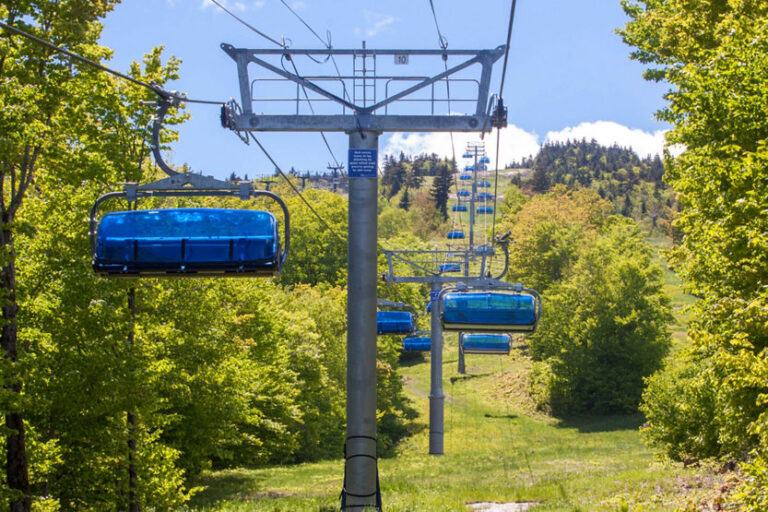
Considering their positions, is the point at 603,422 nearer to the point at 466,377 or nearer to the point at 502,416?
the point at 502,416

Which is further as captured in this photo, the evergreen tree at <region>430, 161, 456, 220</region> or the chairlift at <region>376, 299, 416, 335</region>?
the evergreen tree at <region>430, 161, 456, 220</region>

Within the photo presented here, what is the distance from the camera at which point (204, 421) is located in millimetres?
27297

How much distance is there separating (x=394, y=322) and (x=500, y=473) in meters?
6.96

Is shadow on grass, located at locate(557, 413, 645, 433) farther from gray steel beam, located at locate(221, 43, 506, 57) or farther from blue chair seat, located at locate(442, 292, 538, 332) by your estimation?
gray steel beam, located at locate(221, 43, 506, 57)

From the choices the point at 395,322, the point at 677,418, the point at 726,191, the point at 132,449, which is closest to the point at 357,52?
A: the point at 726,191

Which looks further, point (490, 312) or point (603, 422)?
point (603, 422)

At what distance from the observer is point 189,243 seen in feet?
33.7

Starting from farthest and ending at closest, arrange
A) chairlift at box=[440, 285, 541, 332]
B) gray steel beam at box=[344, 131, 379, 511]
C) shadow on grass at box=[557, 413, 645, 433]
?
shadow on grass at box=[557, 413, 645, 433], chairlift at box=[440, 285, 541, 332], gray steel beam at box=[344, 131, 379, 511]

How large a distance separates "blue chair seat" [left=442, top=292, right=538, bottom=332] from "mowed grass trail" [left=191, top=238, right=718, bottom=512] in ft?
13.1

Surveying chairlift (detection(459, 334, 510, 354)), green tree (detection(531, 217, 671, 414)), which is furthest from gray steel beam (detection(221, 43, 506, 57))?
green tree (detection(531, 217, 671, 414))

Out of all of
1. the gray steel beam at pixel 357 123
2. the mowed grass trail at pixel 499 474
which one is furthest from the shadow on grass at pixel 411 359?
the gray steel beam at pixel 357 123

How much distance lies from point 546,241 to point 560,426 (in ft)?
83.6

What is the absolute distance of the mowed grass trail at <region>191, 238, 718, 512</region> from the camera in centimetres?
1870

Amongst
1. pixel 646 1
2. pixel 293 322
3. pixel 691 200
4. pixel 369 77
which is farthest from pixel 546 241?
pixel 369 77
